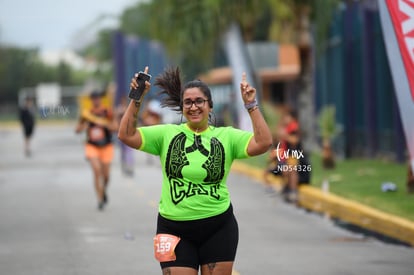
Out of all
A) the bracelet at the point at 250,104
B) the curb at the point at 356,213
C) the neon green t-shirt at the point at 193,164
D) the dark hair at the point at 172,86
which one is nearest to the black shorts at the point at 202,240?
the neon green t-shirt at the point at 193,164

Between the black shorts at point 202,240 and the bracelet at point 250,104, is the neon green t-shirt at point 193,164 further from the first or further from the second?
the bracelet at point 250,104

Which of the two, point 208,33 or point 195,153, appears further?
point 208,33

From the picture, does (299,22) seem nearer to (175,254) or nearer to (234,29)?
(234,29)

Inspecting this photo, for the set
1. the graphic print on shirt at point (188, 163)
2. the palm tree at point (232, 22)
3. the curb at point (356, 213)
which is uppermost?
the palm tree at point (232, 22)

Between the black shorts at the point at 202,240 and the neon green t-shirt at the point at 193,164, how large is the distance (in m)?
0.05

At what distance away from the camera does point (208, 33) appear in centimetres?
2828

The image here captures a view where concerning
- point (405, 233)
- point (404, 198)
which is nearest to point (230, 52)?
point (404, 198)

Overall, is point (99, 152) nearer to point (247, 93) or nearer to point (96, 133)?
point (96, 133)

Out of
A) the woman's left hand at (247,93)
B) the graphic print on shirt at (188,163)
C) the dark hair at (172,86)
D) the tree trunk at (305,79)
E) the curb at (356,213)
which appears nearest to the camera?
the woman's left hand at (247,93)

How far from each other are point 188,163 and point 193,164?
3 cm

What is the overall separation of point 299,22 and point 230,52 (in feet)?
7.48

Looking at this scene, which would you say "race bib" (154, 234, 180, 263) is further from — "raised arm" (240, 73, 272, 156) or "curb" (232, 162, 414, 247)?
"curb" (232, 162, 414, 247)

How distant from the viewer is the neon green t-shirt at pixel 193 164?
22.6ft

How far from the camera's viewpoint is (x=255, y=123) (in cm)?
684
